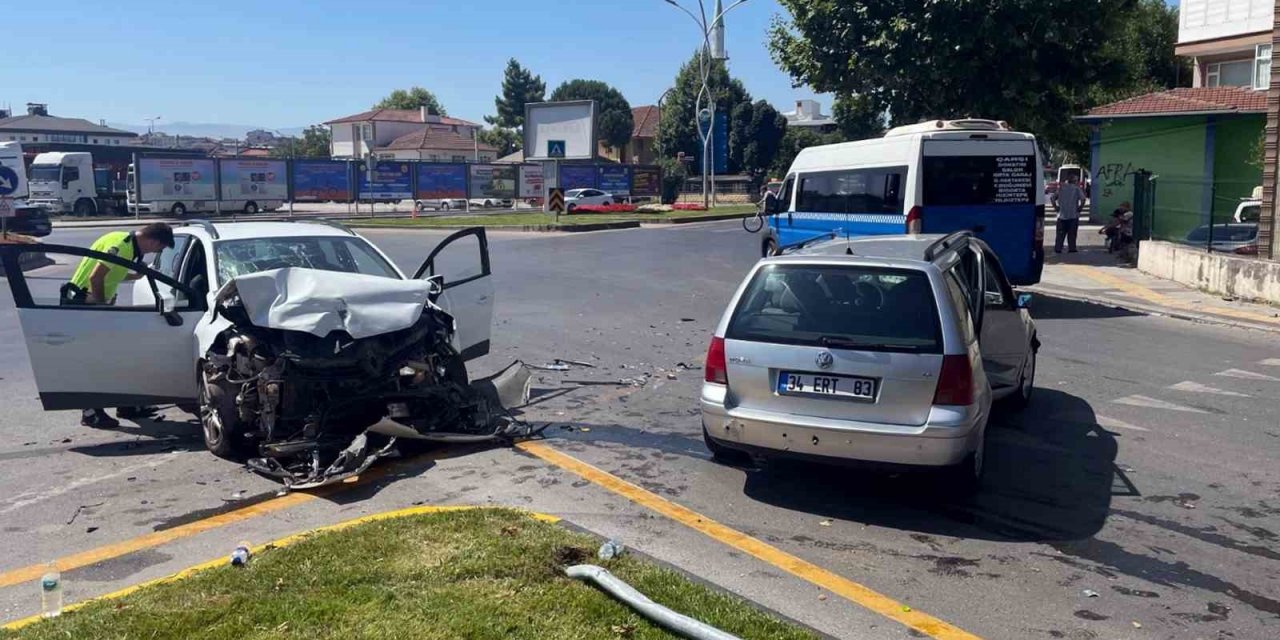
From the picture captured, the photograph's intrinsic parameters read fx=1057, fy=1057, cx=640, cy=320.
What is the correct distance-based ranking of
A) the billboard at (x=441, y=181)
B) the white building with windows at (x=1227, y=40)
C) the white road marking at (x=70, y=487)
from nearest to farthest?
the white road marking at (x=70, y=487)
the white building with windows at (x=1227, y=40)
the billboard at (x=441, y=181)

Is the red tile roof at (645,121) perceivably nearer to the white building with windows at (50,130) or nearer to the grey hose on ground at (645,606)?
the white building with windows at (50,130)

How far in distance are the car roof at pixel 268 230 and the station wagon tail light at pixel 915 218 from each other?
8248mm

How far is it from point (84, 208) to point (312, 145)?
77431mm

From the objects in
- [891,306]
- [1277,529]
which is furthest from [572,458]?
[1277,529]

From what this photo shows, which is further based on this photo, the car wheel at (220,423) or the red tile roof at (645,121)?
the red tile roof at (645,121)

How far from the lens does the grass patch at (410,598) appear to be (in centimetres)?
410

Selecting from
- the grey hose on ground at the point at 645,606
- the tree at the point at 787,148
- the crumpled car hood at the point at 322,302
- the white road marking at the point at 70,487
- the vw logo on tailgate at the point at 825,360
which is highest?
the tree at the point at 787,148

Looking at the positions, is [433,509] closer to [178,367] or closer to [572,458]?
[572,458]

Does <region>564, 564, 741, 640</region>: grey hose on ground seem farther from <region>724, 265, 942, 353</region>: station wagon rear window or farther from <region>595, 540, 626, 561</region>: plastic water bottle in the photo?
<region>724, 265, 942, 353</region>: station wagon rear window

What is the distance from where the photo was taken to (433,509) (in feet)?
19.4

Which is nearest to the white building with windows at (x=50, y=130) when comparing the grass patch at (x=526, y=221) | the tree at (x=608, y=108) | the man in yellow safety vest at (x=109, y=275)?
the tree at (x=608, y=108)

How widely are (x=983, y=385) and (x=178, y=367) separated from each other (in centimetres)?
538

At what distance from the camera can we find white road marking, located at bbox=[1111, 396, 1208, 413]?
8961 mm

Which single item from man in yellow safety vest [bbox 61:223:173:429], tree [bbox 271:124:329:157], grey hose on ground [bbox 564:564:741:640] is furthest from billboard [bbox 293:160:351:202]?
tree [bbox 271:124:329:157]
